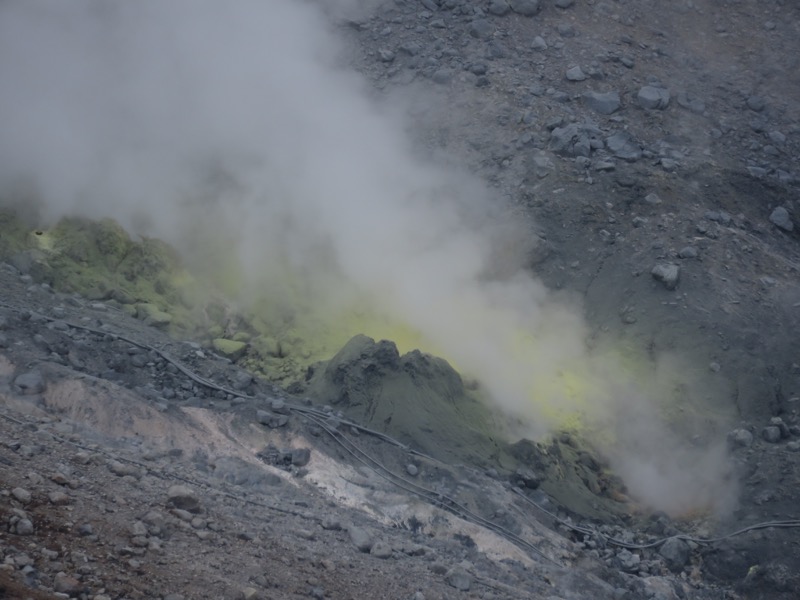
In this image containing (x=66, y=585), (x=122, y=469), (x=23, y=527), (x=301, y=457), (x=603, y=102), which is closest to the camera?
(x=66, y=585)

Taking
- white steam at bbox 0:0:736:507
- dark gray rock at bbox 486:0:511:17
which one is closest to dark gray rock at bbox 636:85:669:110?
dark gray rock at bbox 486:0:511:17

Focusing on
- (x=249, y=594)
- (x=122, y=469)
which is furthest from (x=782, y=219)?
(x=249, y=594)

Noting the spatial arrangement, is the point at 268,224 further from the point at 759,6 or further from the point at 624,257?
the point at 759,6

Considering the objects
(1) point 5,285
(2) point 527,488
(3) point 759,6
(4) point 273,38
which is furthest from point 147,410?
(3) point 759,6

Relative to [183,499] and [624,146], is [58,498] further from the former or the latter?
[624,146]

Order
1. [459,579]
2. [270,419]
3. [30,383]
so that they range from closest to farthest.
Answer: [459,579] < [30,383] < [270,419]

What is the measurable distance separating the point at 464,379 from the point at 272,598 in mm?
4737

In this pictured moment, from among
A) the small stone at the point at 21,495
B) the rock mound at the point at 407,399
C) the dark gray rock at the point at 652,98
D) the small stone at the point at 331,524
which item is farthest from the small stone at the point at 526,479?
the dark gray rock at the point at 652,98

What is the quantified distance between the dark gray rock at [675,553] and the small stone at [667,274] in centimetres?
319

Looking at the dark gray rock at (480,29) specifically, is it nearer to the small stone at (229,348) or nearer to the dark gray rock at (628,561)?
the small stone at (229,348)

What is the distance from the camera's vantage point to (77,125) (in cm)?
1067

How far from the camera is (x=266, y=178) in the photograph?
446 inches

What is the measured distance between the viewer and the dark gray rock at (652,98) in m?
12.6

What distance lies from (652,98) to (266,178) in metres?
5.26
